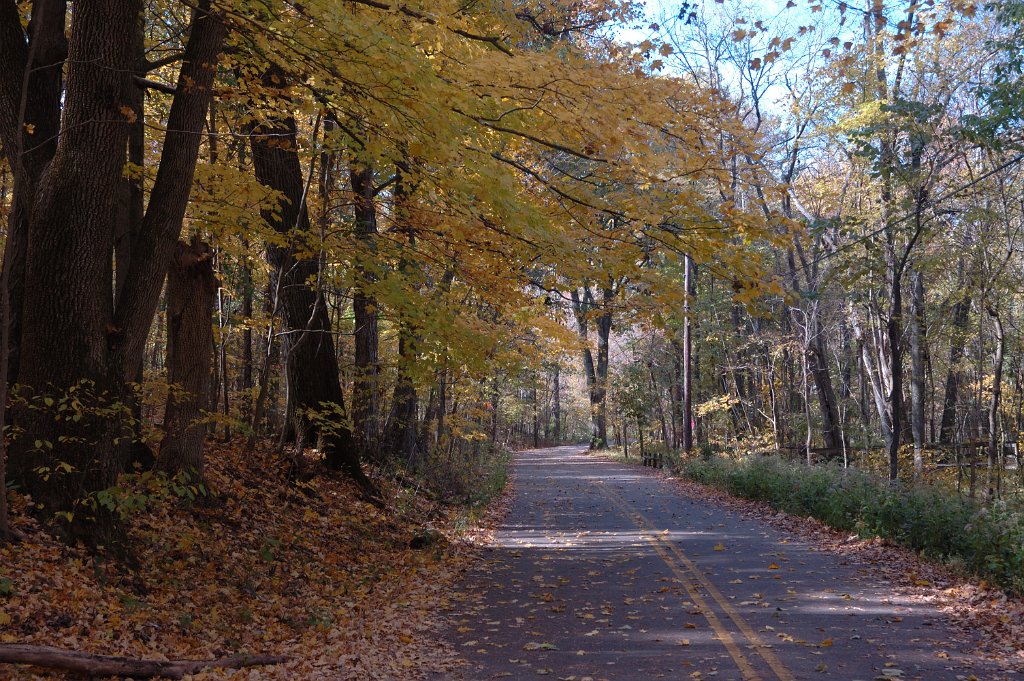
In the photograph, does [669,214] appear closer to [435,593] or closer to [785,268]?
[435,593]

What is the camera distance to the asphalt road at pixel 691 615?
650cm

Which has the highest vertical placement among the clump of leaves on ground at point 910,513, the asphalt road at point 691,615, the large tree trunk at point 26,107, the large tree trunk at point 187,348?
the large tree trunk at point 26,107

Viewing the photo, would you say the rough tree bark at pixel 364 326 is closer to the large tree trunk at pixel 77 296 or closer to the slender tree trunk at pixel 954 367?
the large tree trunk at pixel 77 296

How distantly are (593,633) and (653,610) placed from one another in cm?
116

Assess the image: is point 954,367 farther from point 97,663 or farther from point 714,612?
point 97,663

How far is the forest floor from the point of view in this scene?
6.43 meters

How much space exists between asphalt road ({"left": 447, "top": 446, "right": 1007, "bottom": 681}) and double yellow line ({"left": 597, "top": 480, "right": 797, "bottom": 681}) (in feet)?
0.05

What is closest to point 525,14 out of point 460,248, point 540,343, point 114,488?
point 460,248

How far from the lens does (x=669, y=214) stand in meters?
9.54

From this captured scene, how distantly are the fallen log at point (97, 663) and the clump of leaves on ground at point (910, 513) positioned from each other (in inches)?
331

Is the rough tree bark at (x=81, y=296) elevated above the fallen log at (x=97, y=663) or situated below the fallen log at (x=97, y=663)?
above

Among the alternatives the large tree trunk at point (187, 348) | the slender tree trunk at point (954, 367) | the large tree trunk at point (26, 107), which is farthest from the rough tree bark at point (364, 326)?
the slender tree trunk at point (954, 367)

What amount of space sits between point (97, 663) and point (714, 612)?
5.81 metres

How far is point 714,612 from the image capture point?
27.7 ft
